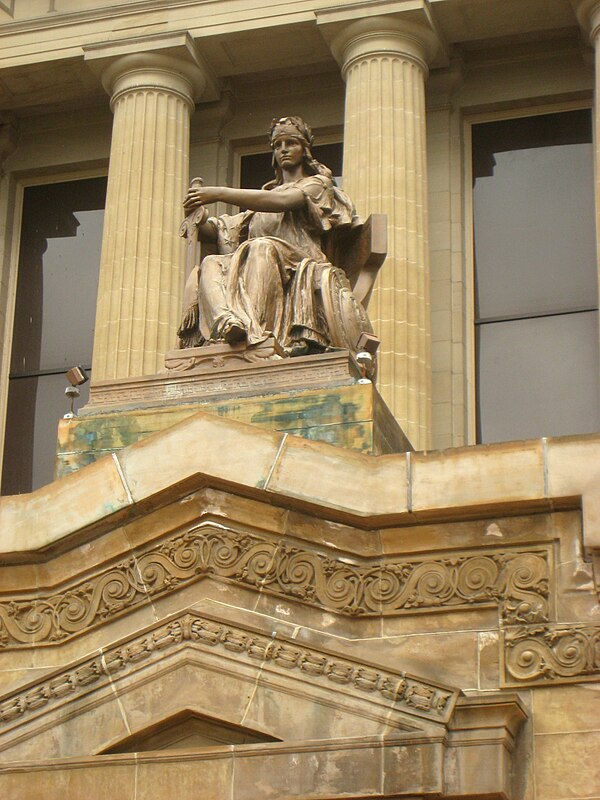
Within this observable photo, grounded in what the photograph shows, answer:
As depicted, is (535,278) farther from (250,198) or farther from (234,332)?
(234,332)

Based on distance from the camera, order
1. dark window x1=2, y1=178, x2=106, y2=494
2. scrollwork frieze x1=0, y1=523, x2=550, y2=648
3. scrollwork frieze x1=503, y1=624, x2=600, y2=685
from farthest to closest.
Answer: dark window x1=2, y1=178, x2=106, y2=494 → scrollwork frieze x1=0, y1=523, x2=550, y2=648 → scrollwork frieze x1=503, y1=624, x2=600, y2=685

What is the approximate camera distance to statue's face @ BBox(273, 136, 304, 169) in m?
17.7

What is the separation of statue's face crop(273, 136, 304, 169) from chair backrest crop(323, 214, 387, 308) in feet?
2.38

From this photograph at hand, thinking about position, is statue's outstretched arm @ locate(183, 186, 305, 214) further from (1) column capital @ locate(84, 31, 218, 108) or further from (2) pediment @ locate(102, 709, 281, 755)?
(1) column capital @ locate(84, 31, 218, 108)

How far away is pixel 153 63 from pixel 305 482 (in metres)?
15.8

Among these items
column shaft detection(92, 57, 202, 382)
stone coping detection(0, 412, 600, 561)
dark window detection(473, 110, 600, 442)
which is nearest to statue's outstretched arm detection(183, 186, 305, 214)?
stone coping detection(0, 412, 600, 561)

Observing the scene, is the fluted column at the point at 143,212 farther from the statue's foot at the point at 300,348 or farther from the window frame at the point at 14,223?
the statue's foot at the point at 300,348

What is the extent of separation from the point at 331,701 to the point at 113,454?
2.63 metres

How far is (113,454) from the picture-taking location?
14594 mm

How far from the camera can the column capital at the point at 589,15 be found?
2722 cm

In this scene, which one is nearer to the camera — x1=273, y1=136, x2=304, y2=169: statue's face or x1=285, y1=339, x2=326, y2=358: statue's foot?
x1=285, y1=339, x2=326, y2=358: statue's foot

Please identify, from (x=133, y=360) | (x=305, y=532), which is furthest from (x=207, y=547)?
(x=133, y=360)

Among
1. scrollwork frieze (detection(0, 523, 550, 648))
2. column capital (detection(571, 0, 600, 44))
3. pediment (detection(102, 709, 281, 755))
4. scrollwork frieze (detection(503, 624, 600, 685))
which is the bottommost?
pediment (detection(102, 709, 281, 755))

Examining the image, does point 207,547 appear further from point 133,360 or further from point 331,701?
point 133,360
